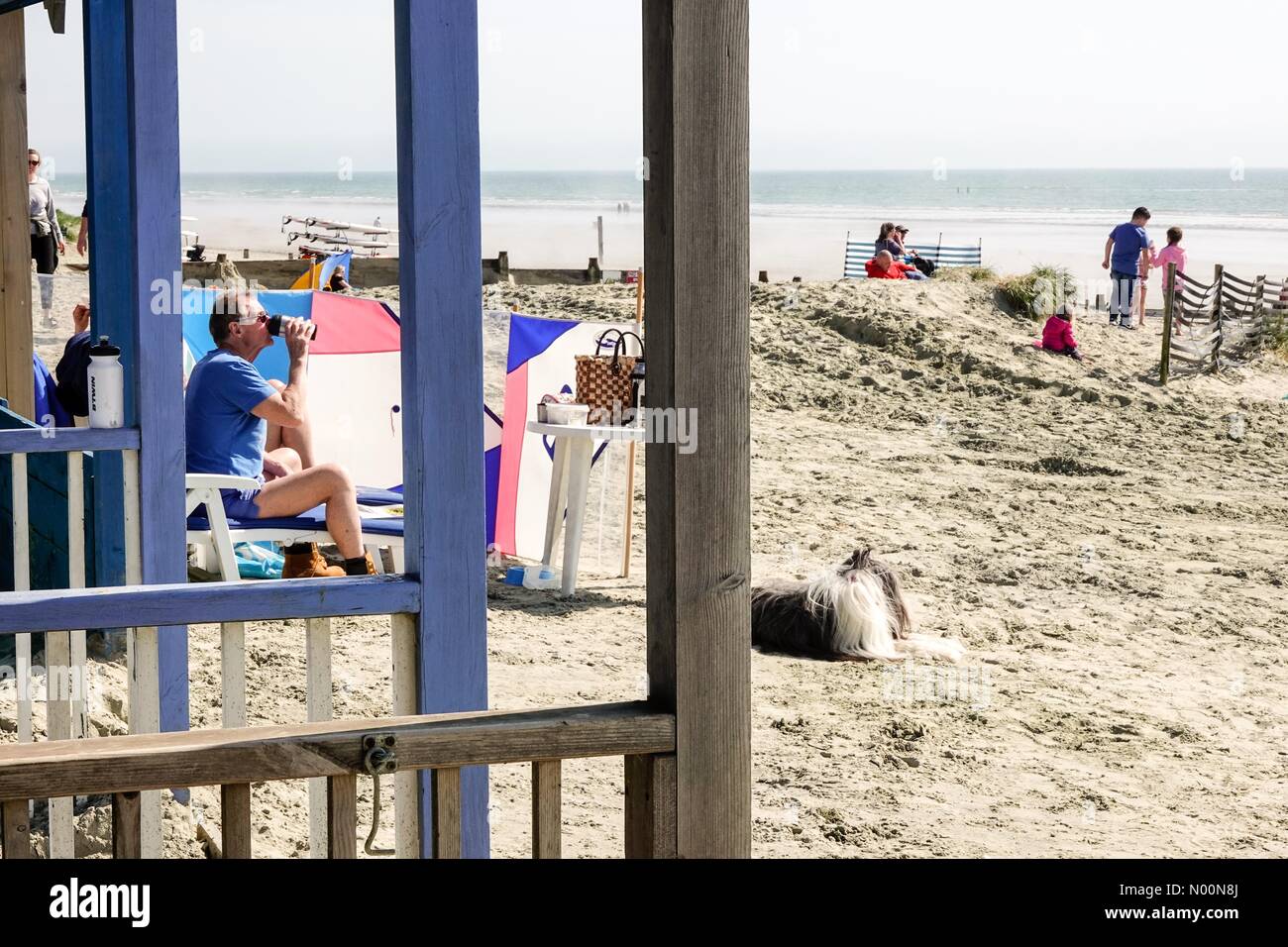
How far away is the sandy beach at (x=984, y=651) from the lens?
4117 mm

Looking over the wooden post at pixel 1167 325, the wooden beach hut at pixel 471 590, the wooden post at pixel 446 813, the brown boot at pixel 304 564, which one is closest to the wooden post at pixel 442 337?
the wooden beach hut at pixel 471 590

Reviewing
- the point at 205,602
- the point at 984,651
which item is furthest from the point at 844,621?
the point at 205,602

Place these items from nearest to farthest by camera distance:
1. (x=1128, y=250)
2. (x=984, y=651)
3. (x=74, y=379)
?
(x=74, y=379)
(x=984, y=651)
(x=1128, y=250)

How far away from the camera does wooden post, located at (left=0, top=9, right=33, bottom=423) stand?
596 cm

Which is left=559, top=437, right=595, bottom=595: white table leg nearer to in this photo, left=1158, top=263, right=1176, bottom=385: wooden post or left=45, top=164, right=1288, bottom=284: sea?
left=1158, top=263, right=1176, bottom=385: wooden post

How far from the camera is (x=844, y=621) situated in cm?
585

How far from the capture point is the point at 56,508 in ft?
15.8

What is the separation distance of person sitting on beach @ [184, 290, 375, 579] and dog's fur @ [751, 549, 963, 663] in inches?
67.8

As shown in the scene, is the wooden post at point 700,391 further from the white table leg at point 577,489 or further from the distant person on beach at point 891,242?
the distant person on beach at point 891,242

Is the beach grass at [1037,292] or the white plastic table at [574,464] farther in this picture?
the beach grass at [1037,292]

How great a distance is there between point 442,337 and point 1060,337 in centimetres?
1194

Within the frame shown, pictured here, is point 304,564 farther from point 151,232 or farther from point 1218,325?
point 1218,325

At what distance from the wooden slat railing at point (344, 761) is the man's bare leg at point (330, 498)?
3.82 metres
